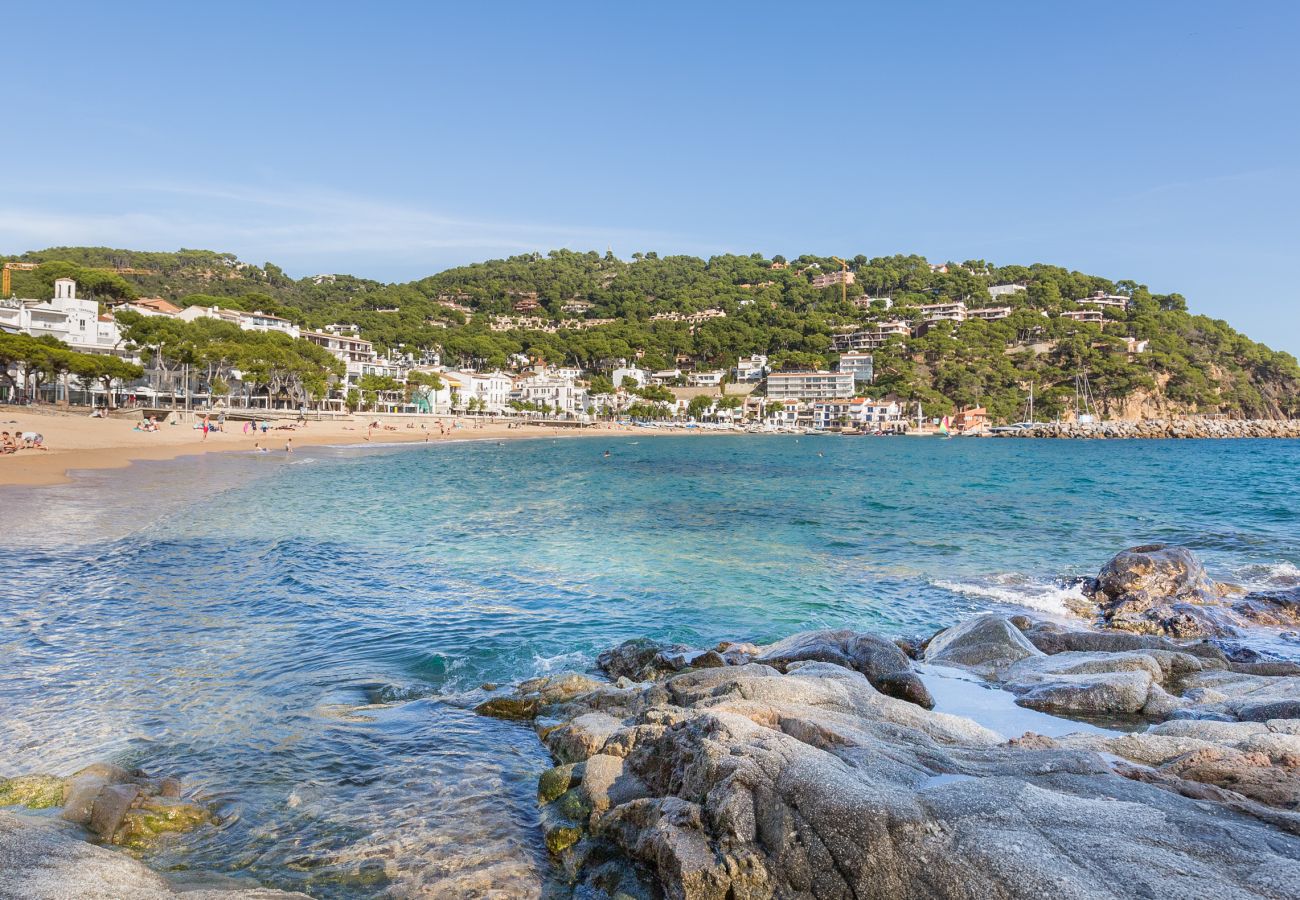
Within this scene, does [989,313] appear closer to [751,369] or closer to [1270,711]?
[751,369]

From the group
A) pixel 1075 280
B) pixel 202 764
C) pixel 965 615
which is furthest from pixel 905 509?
pixel 1075 280

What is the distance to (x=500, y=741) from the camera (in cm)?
740

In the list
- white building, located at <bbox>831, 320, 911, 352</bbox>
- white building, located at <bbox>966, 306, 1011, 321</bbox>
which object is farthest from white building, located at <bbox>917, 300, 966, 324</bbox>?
white building, located at <bbox>831, 320, 911, 352</bbox>

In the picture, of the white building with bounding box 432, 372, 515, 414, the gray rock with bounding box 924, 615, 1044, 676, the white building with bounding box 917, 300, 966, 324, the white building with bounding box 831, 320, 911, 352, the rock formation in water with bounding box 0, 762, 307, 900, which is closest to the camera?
the rock formation in water with bounding box 0, 762, 307, 900

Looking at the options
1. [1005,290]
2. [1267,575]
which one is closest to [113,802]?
[1267,575]

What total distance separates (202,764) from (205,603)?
6730 mm

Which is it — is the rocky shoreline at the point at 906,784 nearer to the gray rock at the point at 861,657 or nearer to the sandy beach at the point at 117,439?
the gray rock at the point at 861,657

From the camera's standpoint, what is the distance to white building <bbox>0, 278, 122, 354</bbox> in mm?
70000

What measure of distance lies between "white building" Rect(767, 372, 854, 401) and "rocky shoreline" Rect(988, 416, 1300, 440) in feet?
109

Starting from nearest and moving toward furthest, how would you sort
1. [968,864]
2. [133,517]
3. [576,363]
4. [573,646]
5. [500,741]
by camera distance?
[968,864] → [500,741] → [573,646] → [133,517] → [576,363]

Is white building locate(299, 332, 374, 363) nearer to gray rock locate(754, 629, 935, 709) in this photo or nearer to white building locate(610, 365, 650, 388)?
white building locate(610, 365, 650, 388)

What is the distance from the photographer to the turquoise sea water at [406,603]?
598cm

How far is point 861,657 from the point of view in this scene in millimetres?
8680

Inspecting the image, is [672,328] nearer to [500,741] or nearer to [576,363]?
[576,363]
